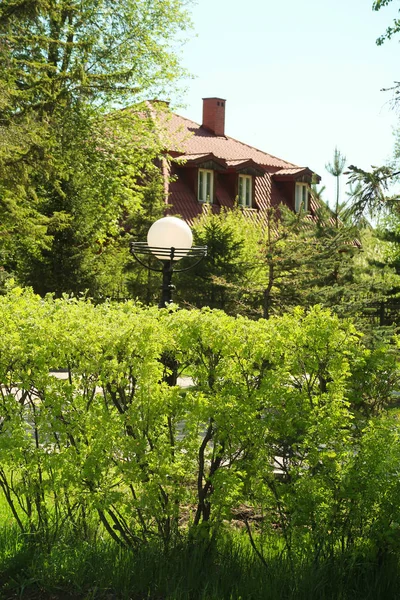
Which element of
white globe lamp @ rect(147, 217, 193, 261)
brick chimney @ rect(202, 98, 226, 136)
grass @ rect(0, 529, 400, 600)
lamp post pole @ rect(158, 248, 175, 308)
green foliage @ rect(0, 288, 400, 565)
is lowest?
grass @ rect(0, 529, 400, 600)

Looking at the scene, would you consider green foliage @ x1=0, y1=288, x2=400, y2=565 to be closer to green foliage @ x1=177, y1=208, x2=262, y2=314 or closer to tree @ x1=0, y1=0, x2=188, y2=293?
tree @ x1=0, y1=0, x2=188, y2=293

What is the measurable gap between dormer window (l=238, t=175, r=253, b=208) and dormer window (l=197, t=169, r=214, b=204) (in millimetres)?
1547

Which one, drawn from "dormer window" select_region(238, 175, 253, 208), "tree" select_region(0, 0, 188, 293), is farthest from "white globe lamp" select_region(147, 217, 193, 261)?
"dormer window" select_region(238, 175, 253, 208)

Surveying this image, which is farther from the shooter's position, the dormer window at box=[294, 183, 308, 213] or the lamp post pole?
the dormer window at box=[294, 183, 308, 213]

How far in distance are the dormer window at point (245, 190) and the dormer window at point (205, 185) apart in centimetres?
155

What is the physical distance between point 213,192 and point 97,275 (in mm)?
13278

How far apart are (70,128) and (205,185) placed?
9.53 metres

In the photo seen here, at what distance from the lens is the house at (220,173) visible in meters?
31.5

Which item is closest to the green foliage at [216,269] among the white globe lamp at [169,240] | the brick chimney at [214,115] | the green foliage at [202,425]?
the white globe lamp at [169,240]

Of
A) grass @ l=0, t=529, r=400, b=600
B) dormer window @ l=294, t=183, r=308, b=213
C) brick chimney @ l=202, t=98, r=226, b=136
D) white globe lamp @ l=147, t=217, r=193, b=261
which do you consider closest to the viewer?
grass @ l=0, t=529, r=400, b=600

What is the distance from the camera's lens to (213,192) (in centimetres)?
3266

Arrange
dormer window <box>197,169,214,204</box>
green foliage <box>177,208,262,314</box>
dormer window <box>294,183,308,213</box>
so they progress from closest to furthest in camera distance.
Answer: green foliage <box>177,208,262,314</box>, dormer window <box>197,169,214,204</box>, dormer window <box>294,183,308,213</box>

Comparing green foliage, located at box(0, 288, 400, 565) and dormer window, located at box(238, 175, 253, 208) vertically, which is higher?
dormer window, located at box(238, 175, 253, 208)

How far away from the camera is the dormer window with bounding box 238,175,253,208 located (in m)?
33.8
